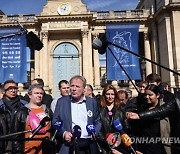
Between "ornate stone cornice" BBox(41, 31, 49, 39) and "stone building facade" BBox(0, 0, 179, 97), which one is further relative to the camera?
"ornate stone cornice" BBox(41, 31, 49, 39)

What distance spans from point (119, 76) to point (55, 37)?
831 cm

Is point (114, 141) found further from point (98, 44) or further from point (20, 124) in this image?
point (98, 44)

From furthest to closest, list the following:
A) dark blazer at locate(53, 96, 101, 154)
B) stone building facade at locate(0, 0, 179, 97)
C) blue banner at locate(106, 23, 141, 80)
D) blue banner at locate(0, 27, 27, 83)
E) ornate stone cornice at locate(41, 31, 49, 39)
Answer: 1. ornate stone cornice at locate(41, 31, 49, 39)
2. stone building facade at locate(0, 0, 179, 97)
3. blue banner at locate(106, 23, 141, 80)
4. blue banner at locate(0, 27, 27, 83)
5. dark blazer at locate(53, 96, 101, 154)

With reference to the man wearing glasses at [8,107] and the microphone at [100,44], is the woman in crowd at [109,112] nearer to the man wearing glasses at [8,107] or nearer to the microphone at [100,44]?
the microphone at [100,44]

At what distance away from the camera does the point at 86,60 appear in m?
25.7

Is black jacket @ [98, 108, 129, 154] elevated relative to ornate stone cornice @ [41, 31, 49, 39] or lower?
lower

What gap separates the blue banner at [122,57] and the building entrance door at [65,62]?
506 centimetres

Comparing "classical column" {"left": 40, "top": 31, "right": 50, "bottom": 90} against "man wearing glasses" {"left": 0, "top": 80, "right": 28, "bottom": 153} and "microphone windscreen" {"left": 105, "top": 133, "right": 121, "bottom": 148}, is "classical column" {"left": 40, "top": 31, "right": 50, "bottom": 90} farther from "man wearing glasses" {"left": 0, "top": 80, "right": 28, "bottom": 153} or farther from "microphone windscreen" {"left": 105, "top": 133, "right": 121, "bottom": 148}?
"microphone windscreen" {"left": 105, "top": 133, "right": 121, "bottom": 148}

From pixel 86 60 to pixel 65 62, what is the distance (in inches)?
86.1

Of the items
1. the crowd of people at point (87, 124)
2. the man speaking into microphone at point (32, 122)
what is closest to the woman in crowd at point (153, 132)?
the crowd of people at point (87, 124)

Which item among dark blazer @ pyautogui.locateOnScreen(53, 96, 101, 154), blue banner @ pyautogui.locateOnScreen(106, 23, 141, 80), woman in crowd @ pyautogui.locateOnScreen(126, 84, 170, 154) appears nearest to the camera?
dark blazer @ pyautogui.locateOnScreen(53, 96, 101, 154)

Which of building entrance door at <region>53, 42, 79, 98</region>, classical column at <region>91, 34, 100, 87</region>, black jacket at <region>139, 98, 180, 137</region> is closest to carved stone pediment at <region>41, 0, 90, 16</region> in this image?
building entrance door at <region>53, 42, 79, 98</region>

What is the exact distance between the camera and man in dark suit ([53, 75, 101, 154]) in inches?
166

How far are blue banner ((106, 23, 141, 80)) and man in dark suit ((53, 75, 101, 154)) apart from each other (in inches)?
692
